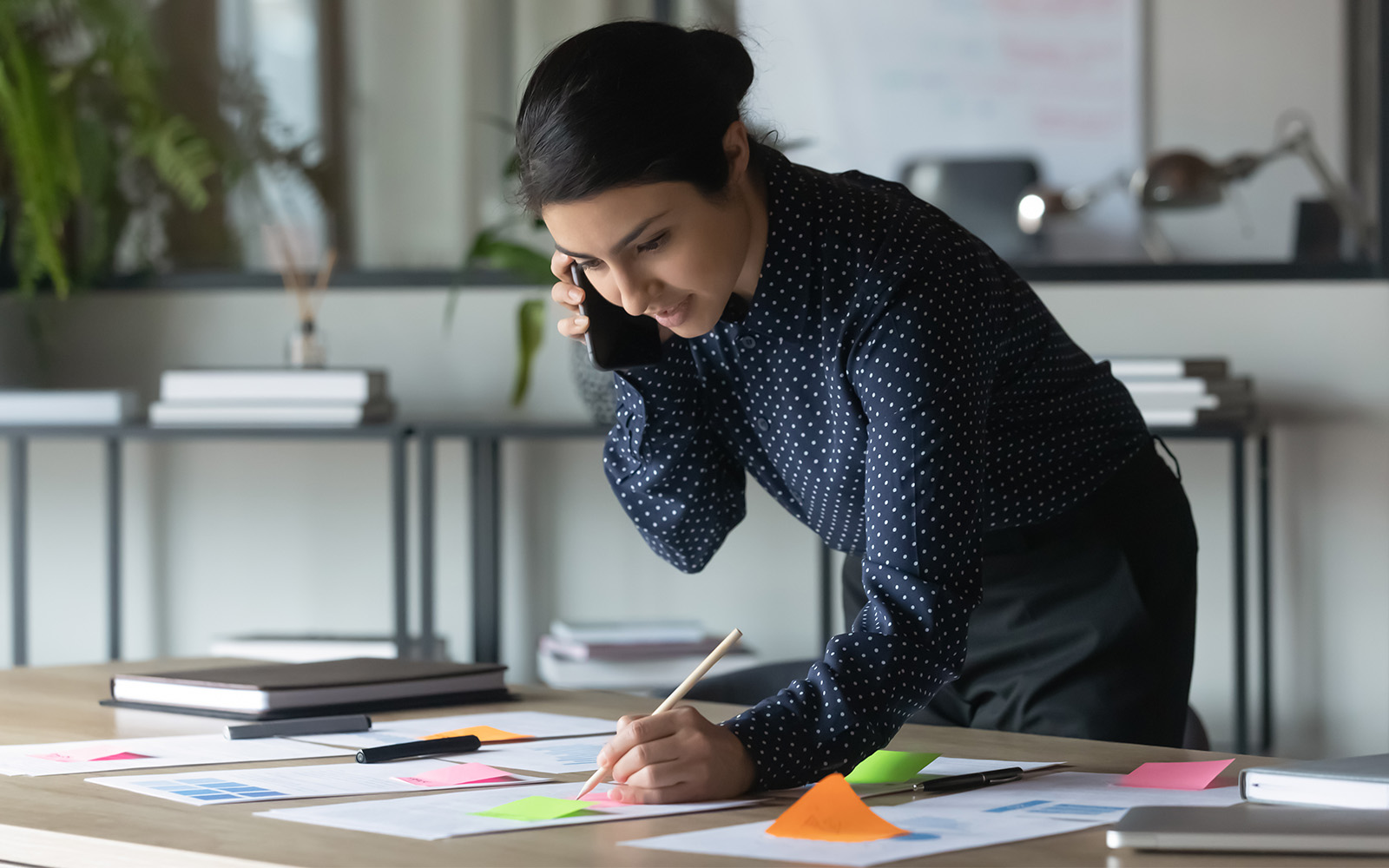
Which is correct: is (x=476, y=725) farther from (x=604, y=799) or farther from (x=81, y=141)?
(x=81, y=141)

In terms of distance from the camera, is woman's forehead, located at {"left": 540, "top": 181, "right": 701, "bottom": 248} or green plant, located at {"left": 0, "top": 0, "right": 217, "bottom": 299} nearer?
woman's forehead, located at {"left": 540, "top": 181, "right": 701, "bottom": 248}

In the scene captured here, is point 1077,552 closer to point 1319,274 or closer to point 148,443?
point 1319,274

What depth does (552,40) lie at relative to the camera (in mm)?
3031

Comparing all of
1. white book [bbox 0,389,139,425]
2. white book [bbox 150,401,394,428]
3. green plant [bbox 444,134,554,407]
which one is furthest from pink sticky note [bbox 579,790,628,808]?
white book [bbox 0,389,139,425]

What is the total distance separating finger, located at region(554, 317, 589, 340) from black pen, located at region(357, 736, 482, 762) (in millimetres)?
371

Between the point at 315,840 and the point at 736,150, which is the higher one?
the point at 736,150

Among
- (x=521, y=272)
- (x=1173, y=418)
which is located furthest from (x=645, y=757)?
(x=521, y=272)

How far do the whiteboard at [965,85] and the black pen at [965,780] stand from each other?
6.30 ft

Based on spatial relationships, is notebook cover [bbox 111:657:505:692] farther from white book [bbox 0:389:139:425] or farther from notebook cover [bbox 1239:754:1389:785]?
white book [bbox 0:389:139:425]

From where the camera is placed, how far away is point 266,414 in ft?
8.71

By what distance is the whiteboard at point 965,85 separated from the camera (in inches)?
110

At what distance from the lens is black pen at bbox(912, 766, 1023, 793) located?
1010 mm

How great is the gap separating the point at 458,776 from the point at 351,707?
14.2 inches

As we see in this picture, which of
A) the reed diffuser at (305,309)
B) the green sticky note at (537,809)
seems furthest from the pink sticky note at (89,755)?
the reed diffuser at (305,309)
